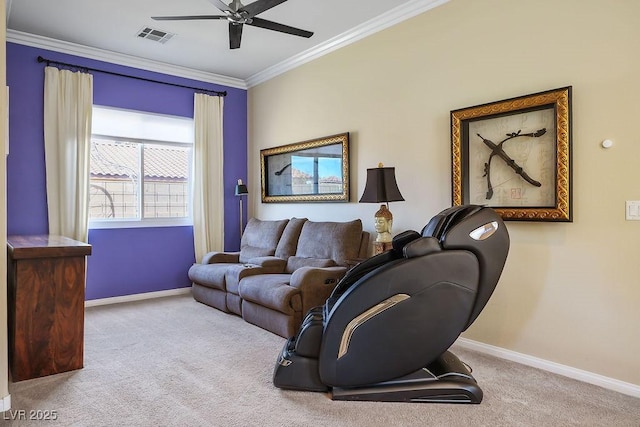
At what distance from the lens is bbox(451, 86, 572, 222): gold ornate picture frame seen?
9.18 feet

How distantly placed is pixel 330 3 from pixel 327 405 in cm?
322

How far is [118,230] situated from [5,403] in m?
2.96

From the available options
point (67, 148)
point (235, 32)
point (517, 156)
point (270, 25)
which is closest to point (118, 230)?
point (67, 148)

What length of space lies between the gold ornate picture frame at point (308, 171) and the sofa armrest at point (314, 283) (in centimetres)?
106

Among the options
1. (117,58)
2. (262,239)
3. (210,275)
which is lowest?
(210,275)

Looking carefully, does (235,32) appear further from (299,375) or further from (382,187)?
(299,375)

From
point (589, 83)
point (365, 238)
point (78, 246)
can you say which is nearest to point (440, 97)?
point (589, 83)

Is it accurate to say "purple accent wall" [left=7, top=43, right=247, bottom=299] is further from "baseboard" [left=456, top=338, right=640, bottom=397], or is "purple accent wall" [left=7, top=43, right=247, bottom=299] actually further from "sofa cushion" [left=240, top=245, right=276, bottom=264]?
"baseboard" [left=456, top=338, right=640, bottom=397]

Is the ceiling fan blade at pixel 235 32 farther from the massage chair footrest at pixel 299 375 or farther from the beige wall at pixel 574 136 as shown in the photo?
the massage chair footrest at pixel 299 375

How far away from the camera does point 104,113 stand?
4.94 metres

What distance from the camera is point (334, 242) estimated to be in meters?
4.10

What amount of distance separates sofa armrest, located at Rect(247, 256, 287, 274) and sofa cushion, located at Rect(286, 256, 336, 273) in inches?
2.7

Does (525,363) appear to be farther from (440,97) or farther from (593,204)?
(440,97)

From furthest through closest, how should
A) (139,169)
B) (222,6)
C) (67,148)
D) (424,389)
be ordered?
(139,169) < (67,148) < (222,6) < (424,389)
